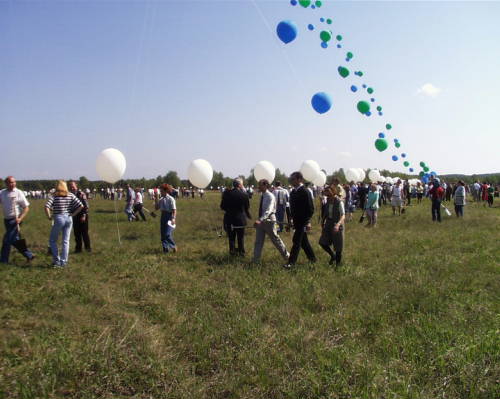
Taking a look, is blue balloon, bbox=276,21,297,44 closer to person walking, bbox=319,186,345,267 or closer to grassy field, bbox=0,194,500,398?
person walking, bbox=319,186,345,267

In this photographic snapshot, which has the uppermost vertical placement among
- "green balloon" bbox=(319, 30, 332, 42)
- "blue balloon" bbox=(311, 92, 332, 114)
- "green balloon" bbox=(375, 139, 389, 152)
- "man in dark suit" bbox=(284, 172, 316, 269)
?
"green balloon" bbox=(319, 30, 332, 42)

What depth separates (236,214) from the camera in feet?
27.0

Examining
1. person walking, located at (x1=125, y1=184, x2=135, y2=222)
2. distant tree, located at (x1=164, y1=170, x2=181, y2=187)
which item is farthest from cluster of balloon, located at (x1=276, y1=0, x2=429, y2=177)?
distant tree, located at (x1=164, y1=170, x2=181, y2=187)

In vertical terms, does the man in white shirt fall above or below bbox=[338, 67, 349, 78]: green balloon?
below

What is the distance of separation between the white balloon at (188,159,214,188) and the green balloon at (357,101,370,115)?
621cm

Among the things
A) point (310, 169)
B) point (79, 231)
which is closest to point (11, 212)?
point (79, 231)

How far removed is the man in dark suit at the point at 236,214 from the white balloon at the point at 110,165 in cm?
532

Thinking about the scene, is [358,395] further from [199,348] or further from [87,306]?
[87,306]

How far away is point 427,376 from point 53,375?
11.0ft

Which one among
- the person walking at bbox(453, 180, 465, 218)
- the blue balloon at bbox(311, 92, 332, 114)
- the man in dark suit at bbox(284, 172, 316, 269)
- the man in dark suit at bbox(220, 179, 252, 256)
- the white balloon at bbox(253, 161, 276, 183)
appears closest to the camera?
the man in dark suit at bbox(284, 172, 316, 269)

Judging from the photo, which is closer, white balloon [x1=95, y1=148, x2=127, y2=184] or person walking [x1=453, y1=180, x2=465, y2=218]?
white balloon [x1=95, y1=148, x2=127, y2=184]

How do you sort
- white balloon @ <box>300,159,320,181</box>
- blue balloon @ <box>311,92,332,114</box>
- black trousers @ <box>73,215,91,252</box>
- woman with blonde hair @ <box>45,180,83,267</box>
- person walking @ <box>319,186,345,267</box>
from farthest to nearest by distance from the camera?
white balloon @ <box>300,159,320,181</box>
blue balloon @ <box>311,92,332,114</box>
black trousers @ <box>73,215,91,252</box>
woman with blonde hair @ <box>45,180,83,267</box>
person walking @ <box>319,186,345,267</box>

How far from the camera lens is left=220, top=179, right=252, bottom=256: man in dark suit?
319 inches

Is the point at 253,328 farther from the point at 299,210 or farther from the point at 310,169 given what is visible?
the point at 310,169
